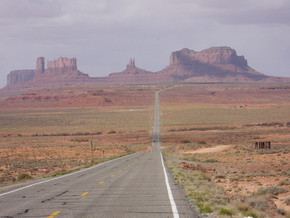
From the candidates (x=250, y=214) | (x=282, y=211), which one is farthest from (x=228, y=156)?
(x=250, y=214)

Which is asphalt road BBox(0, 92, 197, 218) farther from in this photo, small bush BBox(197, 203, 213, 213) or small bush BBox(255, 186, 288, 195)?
small bush BBox(255, 186, 288, 195)

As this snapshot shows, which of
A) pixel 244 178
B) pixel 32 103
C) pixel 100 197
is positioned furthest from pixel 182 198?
pixel 32 103

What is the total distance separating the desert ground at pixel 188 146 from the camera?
672 inches

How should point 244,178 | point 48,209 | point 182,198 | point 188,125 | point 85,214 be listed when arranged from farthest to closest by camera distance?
point 188,125
point 244,178
point 182,198
point 48,209
point 85,214

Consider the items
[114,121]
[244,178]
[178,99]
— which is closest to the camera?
[244,178]

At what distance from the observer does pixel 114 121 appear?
123000 millimetres

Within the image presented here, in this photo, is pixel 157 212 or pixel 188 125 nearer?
pixel 157 212

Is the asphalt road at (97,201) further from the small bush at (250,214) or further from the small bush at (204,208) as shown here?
the small bush at (250,214)

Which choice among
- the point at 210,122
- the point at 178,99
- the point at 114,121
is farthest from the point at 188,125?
the point at 178,99

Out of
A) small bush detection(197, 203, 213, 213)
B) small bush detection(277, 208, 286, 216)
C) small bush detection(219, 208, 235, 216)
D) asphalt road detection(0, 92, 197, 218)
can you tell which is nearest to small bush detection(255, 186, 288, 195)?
asphalt road detection(0, 92, 197, 218)

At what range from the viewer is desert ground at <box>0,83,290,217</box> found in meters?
17.1

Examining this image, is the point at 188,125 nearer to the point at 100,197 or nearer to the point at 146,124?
the point at 146,124

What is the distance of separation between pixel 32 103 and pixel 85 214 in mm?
194572

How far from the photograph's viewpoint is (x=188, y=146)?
66938 mm
